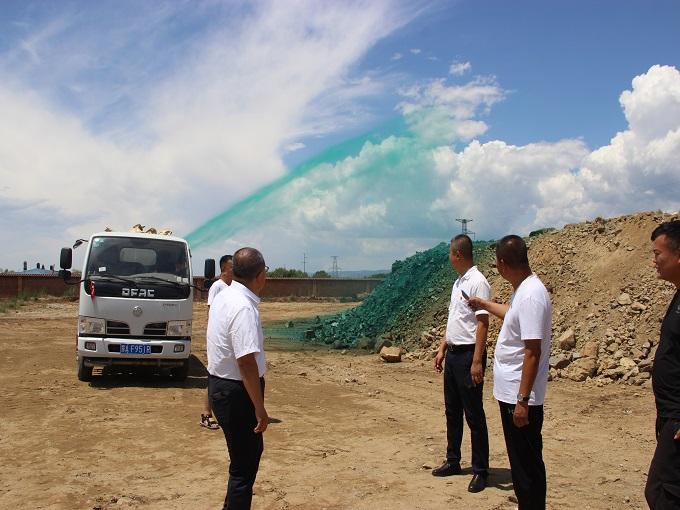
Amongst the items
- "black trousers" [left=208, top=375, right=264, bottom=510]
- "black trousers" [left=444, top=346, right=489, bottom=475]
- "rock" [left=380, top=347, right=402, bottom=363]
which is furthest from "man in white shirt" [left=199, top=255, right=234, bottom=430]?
"rock" [left=380, top=347, right=402, bottom=363]

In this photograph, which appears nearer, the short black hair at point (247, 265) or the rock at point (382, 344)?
the short black hair at point (247, 265)

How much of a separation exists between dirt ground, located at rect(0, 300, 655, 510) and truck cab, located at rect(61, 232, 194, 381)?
0.71 m

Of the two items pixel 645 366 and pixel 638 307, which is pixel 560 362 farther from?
pixel 638 307

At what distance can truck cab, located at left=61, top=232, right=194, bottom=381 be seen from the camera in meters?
9.47

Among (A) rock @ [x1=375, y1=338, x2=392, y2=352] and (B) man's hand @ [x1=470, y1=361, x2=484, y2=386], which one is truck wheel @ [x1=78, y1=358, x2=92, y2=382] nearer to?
(B) man's hand @ [x1=470, y1=361, x2=484, y2=386]

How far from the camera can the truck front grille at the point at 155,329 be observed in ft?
31.6

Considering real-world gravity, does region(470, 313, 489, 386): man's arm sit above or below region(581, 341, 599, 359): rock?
above

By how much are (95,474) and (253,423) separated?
9.82ft

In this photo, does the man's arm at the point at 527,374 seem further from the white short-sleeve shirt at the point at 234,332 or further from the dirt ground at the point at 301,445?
→ the white short-sleeve shirt at the point at 234,332

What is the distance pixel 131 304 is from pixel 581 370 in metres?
8.45

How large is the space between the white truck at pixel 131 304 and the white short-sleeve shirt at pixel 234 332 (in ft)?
20.2

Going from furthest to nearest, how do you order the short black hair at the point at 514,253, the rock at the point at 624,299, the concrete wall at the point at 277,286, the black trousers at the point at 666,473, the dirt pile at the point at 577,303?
the concrete wall at the point at 277,286
the rock at the point at 624,299
the dirt pile at the point at 577,303
the short black hair at the point at 514,253
the black trousers at the point at 666,473

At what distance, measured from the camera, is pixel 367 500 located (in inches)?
202

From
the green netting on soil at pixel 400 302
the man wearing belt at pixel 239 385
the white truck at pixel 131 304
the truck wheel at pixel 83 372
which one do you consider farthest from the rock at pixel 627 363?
the truck wheel at pixel 83 372
